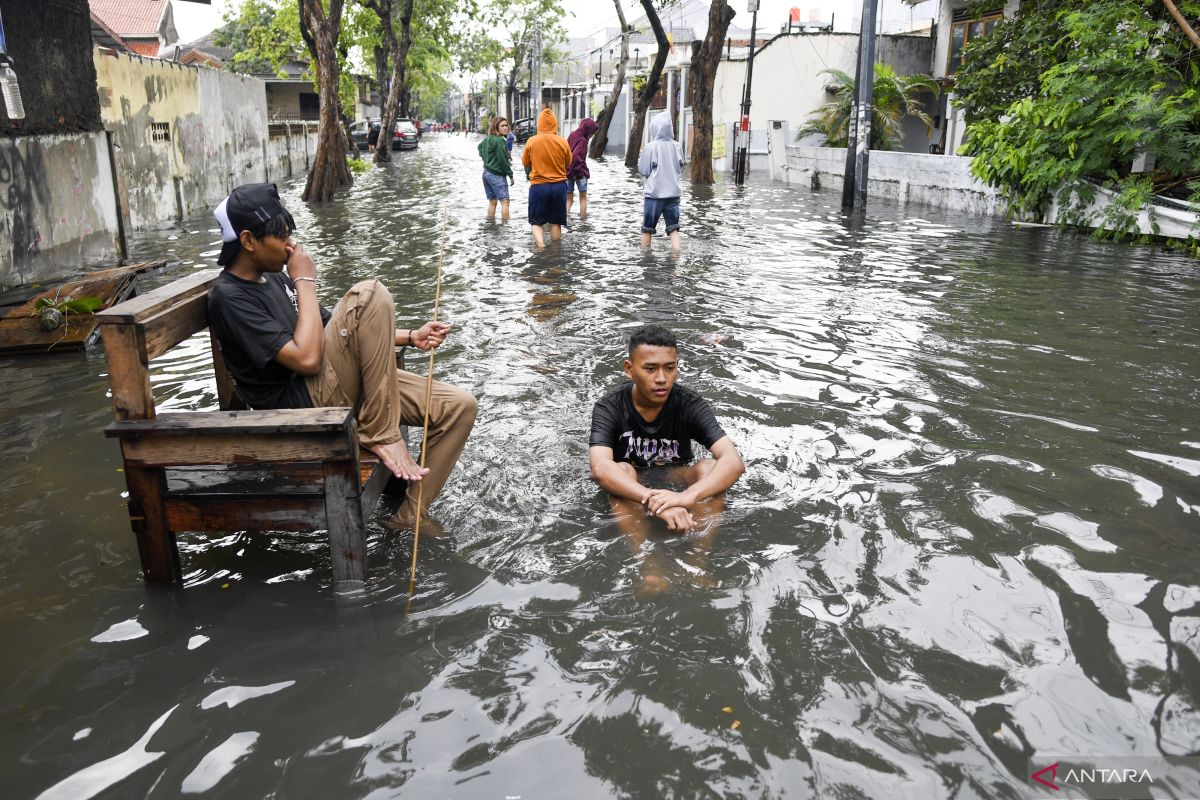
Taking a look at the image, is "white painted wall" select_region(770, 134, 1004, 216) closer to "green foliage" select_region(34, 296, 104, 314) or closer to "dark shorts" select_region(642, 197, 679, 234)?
"dark shorts" select_region(642, 197, 679, 234)

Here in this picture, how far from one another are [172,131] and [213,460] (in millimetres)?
16288

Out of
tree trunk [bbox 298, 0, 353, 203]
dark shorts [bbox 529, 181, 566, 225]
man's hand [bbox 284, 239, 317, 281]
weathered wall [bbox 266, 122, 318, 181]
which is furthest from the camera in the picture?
weathered wall [bbox 266, 122, 318, 181]

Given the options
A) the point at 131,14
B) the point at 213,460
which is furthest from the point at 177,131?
the point at 131,14

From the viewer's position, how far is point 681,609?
3.68 metres

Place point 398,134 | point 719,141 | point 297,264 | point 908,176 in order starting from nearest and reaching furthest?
1. point 297,264
2. point 908,176
3. point 719,141
4. point 398,134

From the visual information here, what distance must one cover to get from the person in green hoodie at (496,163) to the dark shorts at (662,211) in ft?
11.6

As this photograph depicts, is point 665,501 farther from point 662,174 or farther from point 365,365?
point 662,174

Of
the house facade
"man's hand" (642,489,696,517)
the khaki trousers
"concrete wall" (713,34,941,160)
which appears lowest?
"man's hand" (642,489,696,517)

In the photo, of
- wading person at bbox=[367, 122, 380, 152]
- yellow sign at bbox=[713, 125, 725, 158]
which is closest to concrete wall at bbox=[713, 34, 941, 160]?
yellow sign at bbox=[713, 125, 725, 158]

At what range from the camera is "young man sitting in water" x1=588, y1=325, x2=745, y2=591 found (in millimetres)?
4367

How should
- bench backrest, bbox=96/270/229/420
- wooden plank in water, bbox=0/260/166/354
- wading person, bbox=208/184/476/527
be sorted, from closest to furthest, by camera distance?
→ bench backrest, bbox=96/270/229/420 → wading person, bbox=208/184/476/527 → wooden plank in water, bbox=0/260/166/354

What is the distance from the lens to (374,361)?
13.4ft

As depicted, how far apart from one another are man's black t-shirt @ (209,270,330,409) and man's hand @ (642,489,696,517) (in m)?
1.56

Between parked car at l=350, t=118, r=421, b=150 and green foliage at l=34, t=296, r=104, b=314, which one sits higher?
parked car at l=350, t=118, r=421, b=150
